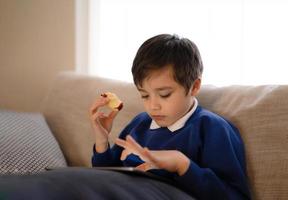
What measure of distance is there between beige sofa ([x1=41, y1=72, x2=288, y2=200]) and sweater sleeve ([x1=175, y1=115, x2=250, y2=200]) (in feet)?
0.21

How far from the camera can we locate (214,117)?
4.31 ft

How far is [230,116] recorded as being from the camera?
142 cm

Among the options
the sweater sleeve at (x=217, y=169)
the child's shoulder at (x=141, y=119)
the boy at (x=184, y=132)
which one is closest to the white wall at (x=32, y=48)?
the child's shoulder at (x=141, y=119)

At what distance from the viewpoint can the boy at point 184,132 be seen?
1.19 m

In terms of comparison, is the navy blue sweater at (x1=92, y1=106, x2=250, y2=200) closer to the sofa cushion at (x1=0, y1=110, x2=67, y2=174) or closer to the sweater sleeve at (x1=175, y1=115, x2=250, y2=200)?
the sweater sleeve at (x1=175, y1=115, x2=250, y2=200)

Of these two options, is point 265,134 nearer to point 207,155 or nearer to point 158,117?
point 207,155

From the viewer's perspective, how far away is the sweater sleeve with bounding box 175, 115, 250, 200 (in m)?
1.18

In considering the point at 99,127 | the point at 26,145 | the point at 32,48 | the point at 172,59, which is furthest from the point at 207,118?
the point at 32,48

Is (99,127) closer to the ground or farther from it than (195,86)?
closer to the ground

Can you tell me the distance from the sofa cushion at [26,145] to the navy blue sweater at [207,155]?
13.6 inches

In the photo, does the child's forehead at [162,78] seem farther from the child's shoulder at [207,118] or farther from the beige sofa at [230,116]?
the beige sofa at [230,116]

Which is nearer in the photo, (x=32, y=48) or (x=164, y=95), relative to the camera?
(x=164, y=95)

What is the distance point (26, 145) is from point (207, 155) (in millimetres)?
666

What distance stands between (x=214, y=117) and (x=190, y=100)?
0.09m
